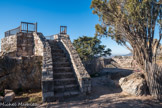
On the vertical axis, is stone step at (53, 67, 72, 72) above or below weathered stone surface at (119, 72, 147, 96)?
above

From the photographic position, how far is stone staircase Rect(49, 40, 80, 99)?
458 cm

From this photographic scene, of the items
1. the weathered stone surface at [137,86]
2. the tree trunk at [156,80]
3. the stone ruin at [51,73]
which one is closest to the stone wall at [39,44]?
the stone ruin at [51,73]

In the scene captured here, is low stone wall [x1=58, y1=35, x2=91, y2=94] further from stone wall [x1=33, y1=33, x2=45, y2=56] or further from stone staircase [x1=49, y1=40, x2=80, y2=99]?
stone wall [x1=33, y1=33, x2=45, y2=56]

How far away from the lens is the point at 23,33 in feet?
30.6

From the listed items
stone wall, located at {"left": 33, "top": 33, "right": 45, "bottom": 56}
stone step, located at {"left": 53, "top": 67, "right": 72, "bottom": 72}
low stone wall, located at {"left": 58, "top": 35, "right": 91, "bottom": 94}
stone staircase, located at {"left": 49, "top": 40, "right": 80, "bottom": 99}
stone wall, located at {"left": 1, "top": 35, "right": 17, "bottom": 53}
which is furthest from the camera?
stone wall, located at {"left": 1, "top": 35, "right": 17, "bottom": 53}

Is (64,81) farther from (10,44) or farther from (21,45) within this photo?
(10,44)

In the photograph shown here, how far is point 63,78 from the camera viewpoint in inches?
206

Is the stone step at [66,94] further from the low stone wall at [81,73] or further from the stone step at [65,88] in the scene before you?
the low stone wall at [81,73]

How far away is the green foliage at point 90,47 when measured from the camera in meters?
17.0

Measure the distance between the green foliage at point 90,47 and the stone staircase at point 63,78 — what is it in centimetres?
1037

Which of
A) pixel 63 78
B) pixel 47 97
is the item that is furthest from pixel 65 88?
pixel 47 97

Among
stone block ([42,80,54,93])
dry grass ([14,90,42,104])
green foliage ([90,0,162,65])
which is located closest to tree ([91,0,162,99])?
green foliage ([90,0,162,65])

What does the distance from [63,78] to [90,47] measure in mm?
13145

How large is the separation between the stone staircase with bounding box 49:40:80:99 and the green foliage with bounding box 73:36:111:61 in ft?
34.0
